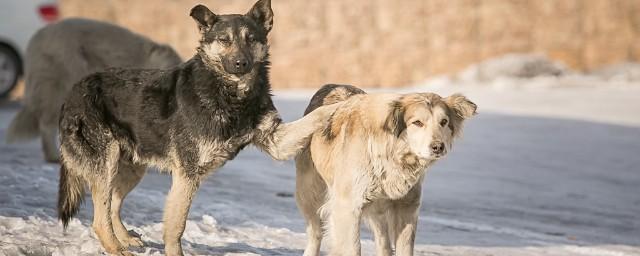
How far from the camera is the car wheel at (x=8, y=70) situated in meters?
13.6

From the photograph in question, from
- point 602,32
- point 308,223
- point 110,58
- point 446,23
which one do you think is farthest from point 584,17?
point 308,223

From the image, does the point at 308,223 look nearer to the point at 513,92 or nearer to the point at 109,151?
the point at 109,151

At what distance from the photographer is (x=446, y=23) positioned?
21.9 m

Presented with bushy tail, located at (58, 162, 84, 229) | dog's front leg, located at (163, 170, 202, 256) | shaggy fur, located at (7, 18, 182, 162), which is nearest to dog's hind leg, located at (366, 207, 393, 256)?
dog's front leg, located at (163, 170, 202, 256)

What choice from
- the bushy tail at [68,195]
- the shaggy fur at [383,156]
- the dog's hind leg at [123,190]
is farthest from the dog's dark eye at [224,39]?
the bushy tail at [68,195]

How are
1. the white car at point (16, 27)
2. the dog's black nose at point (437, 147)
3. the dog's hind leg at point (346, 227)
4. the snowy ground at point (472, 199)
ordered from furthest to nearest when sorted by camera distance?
the white car at point (16, 27)
the snowy ground at point (472, 199)
the dog's hind leg at point (346, 227)
the dog's black nose at point (437, 147)

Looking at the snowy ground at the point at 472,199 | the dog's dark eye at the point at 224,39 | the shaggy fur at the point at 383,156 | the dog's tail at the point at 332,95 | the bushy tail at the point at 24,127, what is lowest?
the snowy ground at the point at 472,199

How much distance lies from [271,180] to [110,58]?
2.18 metres

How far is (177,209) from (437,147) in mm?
1716

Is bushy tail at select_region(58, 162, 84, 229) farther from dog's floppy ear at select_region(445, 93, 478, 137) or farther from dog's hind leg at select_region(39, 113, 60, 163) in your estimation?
dog's hind leg at select_region(39, 113, 60, 163)

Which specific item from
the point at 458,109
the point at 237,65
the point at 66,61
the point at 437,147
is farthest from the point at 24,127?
the point at 437,147

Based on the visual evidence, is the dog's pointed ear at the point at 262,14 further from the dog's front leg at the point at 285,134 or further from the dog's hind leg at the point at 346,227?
the dog's hind leg at the point at 346,227

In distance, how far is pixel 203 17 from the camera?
236 inches

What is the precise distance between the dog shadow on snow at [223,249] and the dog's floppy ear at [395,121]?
4.64 ft
